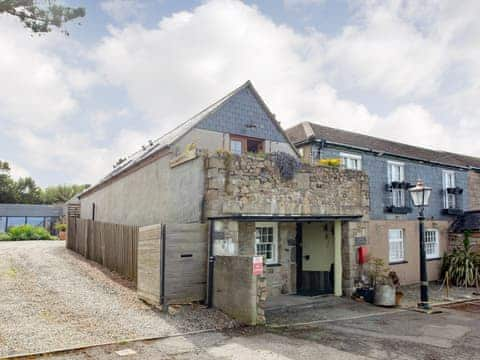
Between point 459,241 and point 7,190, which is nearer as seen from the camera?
point 459,241

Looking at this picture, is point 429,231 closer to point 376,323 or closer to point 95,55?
point 376,323

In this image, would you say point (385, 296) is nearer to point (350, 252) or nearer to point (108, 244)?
point (350, 252)

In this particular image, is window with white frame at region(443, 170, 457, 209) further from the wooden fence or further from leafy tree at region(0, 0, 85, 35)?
leafy tree at region(0, 0, 85, 35)

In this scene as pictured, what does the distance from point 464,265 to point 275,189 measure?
35.5 feet

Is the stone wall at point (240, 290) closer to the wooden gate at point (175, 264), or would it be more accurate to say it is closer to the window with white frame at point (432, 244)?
the wooden gate at point (175, 264)

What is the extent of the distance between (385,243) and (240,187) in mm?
7440

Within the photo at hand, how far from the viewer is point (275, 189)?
35.6 ft

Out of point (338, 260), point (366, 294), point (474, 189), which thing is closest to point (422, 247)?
point (366, 294)

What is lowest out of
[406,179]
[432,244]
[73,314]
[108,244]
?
[73,314]

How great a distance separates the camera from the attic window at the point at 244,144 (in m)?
14.9

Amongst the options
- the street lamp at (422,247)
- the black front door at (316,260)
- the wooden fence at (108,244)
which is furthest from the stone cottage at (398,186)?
the wooden fence at (108,244)

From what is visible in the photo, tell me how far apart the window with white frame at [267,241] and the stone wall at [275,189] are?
1.66 metres

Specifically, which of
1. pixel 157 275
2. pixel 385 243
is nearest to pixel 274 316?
pixel 157 275

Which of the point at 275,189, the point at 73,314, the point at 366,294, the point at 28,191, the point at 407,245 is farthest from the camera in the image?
the point at 28,191
